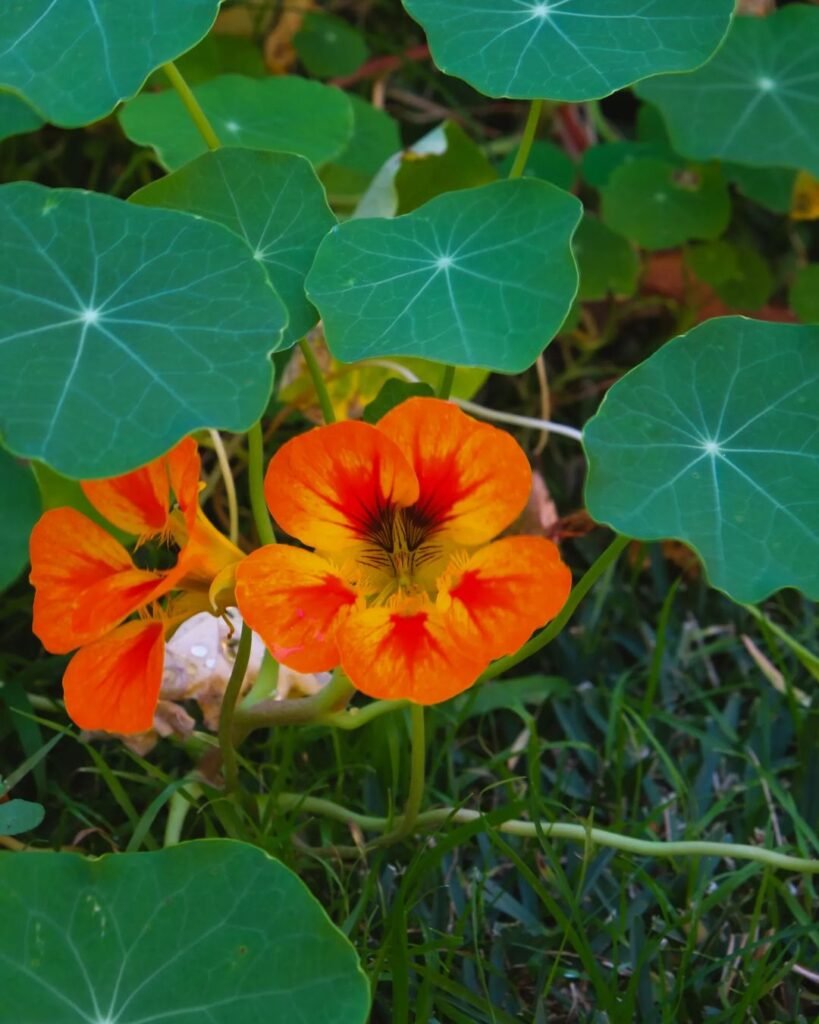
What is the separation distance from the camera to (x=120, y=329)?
2.90 feet

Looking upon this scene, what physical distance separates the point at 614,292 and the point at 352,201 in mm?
407

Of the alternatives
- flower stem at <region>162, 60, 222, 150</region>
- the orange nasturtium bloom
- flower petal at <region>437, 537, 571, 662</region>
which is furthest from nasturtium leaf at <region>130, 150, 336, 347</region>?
flower petal at <region>437, 537, 571, 662</region>

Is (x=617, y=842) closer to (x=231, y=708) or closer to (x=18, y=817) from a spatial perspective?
(x=231, y=708)

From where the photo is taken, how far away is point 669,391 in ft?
3.22

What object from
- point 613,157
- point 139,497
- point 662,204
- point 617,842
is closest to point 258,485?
point 139,497

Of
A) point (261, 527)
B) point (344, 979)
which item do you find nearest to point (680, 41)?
point (261, 527)

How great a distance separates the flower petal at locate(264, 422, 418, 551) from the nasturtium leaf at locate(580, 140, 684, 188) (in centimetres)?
107

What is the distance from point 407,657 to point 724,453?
32 cm

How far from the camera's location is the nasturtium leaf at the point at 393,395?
1045 millimetres

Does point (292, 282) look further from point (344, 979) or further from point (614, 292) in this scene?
point (614, 292)

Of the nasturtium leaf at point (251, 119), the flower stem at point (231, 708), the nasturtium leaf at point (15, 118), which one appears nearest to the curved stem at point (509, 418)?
the nasturtium leaf at point (251, 119)

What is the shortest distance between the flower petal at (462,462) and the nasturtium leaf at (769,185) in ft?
3.55

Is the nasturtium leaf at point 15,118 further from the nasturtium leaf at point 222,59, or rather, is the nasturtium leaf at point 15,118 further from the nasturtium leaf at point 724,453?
the nasturtium leaf at point 724,453

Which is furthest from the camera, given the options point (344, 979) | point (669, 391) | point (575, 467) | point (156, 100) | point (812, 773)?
point (575, 467)
